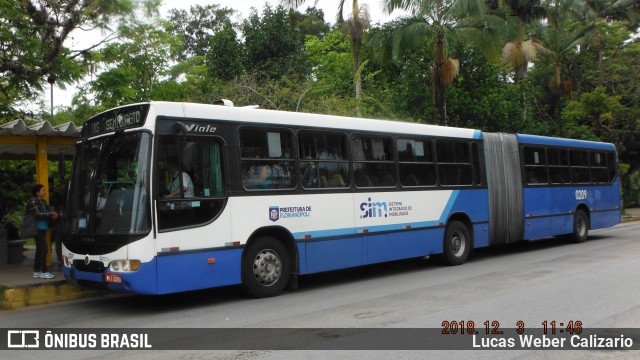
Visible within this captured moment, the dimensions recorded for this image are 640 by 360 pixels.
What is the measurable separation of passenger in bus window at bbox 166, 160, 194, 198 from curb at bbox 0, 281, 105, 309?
11.1ft

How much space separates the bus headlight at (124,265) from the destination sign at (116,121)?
1925mm

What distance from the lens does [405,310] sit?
8094 millimetres

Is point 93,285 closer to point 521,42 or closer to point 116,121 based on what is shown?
point 116,121

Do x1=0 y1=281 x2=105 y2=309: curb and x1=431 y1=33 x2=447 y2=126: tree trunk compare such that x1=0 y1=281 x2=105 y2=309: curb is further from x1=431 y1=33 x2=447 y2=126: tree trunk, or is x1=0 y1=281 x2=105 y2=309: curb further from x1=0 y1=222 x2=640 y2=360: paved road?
x1=431 y1=33 x2=447 y2=126: tree trunk

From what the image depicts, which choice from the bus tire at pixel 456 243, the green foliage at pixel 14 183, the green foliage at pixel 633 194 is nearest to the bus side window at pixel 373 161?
the bus tire at pixel 456 243

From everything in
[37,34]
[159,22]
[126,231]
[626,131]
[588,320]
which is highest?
[159,22]

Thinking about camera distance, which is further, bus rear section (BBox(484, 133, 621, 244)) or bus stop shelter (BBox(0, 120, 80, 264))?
bus rear section (BBox(484, 133, 621, 244))

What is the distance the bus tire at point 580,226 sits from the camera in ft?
55.4

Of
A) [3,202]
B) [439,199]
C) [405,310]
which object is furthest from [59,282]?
[3,202]

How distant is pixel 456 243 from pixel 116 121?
7869 mm

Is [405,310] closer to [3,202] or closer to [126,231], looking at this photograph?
[126,231]

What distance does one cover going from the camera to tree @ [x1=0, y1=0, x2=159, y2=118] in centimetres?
1369

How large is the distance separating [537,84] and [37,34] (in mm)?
29233

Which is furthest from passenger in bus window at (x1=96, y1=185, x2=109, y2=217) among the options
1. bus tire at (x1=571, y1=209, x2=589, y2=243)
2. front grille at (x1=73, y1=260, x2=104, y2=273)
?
bus tire at (x1=571, y1=209, x2=589, y2=243)
